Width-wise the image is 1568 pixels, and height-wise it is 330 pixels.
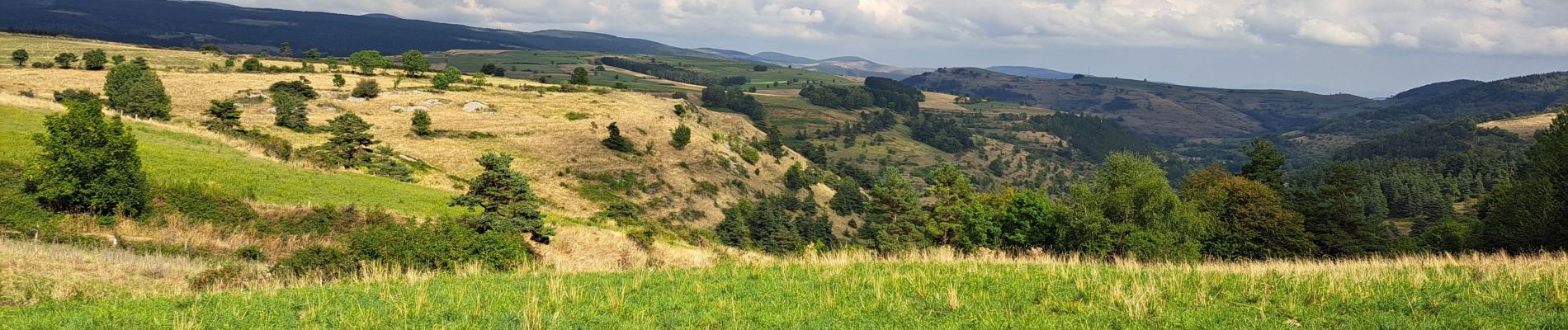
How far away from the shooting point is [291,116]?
227 feet

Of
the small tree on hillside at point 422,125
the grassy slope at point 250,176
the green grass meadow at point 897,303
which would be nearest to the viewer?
the green grass meadow at point 897,303

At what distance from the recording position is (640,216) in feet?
197

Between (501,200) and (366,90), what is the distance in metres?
65.4

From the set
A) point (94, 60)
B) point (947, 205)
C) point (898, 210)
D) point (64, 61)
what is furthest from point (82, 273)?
point (64, 61)

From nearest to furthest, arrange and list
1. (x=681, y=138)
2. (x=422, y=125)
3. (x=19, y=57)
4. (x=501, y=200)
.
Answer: (x=501, y=200), (x=422, y=125), (x=681, y=138), (x=19, y=57)

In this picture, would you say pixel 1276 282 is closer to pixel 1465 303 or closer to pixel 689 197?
pixel 1465 303

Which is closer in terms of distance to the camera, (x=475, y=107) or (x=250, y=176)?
(x=250, y=176)

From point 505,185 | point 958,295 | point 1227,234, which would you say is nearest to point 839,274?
point 958,295

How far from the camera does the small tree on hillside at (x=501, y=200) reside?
101 ft

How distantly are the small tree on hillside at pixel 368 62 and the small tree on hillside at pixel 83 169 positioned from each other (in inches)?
3554

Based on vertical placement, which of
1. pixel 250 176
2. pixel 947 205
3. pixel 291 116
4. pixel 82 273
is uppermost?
pixel 82 273

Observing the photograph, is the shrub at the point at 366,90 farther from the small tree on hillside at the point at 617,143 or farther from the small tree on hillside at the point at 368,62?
the small tree on hillside at the point at 617,143

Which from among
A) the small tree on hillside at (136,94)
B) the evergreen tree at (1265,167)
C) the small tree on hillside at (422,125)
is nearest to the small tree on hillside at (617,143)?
the small tree on hillside at (422,125)

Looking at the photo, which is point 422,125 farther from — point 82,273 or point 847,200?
point 82,273
